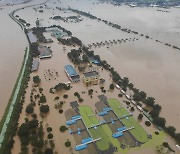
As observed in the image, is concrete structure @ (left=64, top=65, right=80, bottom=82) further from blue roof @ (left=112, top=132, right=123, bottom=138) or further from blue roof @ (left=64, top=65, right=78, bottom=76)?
blue roof @ (left=112, top=132, right=123, bottom=138)

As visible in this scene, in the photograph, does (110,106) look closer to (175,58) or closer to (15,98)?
(15,98)

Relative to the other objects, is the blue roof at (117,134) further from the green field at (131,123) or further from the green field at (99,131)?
the green field at (131,123)

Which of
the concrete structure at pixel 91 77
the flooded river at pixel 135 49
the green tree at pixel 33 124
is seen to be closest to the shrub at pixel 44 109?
the green tree at pixel 33 124

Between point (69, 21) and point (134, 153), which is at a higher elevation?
point (69, 21)

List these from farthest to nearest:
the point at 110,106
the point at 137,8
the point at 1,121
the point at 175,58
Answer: the point at 137,8 < the point at 175,58 < the point at 110,106 < the point at 1,121

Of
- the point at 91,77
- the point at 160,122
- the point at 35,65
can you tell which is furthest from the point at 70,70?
the point at 160,122

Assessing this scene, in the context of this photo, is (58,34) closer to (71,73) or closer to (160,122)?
(71,73)

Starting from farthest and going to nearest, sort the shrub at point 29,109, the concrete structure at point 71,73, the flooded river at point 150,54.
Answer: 1. the concrete structure at point 71,73
2. the flooded river at point 150,54
3. the shrub at point 29,109

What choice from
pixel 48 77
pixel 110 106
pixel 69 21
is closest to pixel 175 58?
pixel 110 106
